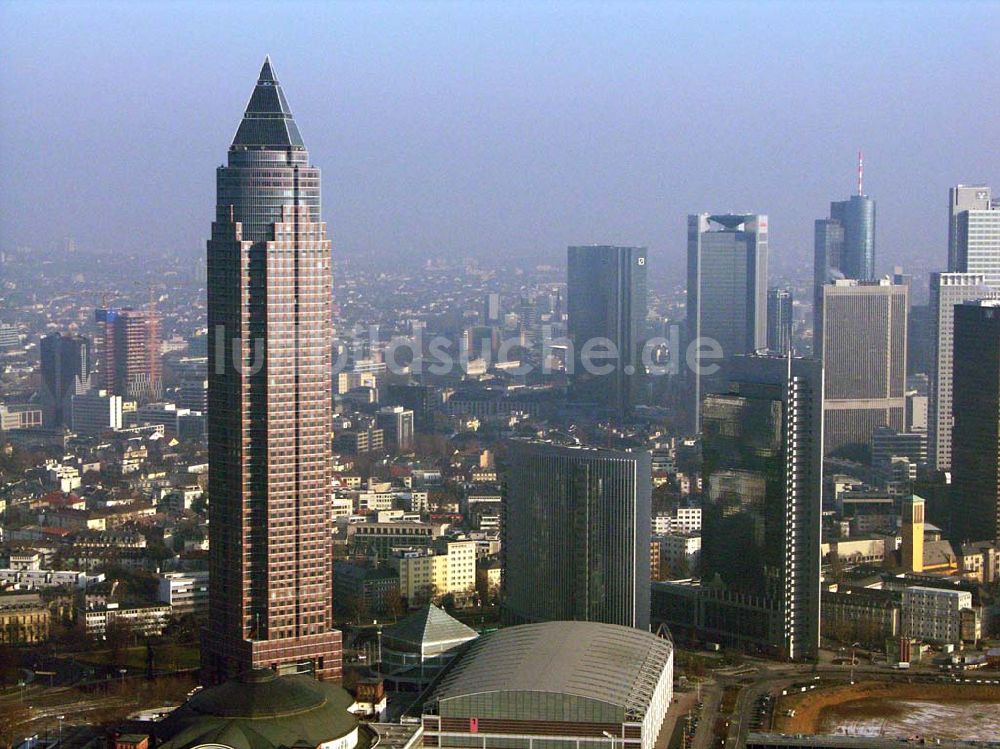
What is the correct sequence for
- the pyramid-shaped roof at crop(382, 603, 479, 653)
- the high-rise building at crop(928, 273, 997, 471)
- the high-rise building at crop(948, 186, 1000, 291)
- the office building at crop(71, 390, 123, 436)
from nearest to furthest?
the pyramid-shaped roof at crop(382, 603, 479, 653) → the high-rise building at crop(928, 273, 997, 471) → the office building at crop(71, 390, 123, 436) → the high-rise building at crop(948, 186, 1000, 291)

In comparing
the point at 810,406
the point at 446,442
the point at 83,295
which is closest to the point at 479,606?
the point at 810,406

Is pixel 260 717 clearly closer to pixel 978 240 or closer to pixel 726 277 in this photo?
pixel 978 240

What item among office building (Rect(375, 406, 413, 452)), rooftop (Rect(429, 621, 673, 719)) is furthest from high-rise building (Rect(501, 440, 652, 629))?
office building (Rect(375, 406, 413, 452))

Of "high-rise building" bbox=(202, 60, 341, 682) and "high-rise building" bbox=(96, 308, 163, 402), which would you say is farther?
"high-rise building" bbox=(96, 308, 163, 402)

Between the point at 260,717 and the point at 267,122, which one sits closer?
the point at 260,717

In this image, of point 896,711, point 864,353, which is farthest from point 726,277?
point 896,711

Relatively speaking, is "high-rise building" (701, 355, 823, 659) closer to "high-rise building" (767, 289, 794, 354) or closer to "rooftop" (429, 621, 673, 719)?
"rooftop" (429, 621, 673, 719)

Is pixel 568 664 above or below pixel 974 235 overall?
below

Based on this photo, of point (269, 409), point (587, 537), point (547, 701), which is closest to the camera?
point (547, 701)
